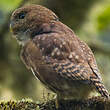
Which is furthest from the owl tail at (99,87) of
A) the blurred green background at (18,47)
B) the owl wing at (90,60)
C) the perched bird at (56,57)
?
the blurred green background at (18,47)

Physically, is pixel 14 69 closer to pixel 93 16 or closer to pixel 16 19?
pixel 93 16

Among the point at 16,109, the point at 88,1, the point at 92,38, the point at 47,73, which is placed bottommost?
the point at 16,109

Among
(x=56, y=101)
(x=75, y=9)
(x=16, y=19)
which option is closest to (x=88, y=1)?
(x=75, y=9)

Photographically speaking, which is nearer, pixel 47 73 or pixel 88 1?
pixel 47 73

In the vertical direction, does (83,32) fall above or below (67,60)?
above

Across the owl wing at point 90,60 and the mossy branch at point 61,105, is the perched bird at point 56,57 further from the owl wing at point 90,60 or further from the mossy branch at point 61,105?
the mossy branch at point 61,105

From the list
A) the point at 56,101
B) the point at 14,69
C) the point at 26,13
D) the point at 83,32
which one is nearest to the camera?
the point at 56,101

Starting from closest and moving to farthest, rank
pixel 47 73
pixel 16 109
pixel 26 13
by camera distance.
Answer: pixel 16 109
pixel 47 73
pixel 26 13
